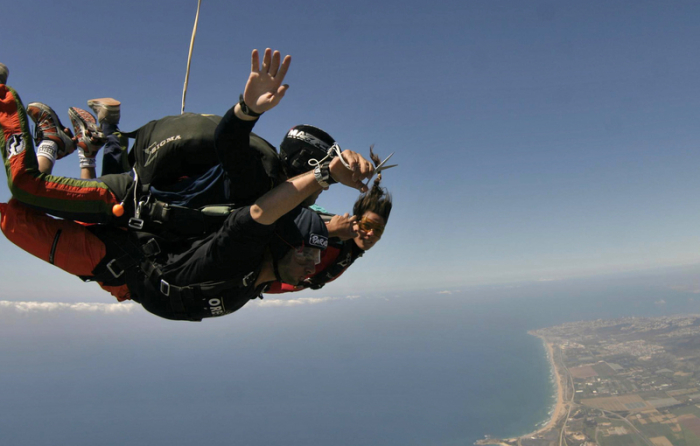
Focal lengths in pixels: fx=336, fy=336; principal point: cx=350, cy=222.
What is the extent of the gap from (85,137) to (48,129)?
0.74 feet

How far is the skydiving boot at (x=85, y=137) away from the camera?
87.0 inches

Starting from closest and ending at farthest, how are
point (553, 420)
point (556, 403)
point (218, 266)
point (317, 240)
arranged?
point (218, 266) → point (317, 240) → point (553, 420) → point (556, 403)

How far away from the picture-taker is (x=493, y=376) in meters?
75.1

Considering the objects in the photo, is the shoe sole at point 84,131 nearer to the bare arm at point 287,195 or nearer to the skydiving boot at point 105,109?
the skydiving boot at point 105,109

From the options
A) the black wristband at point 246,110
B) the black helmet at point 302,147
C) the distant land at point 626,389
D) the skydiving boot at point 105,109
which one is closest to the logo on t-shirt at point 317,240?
the black helmet at point 302,147

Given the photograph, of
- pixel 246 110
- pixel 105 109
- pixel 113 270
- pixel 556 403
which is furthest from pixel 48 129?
pixel 556 403

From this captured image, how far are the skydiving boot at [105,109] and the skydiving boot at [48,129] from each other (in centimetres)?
29

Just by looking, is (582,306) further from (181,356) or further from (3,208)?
(3,208)

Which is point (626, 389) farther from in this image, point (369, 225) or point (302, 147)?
point (302, 147)

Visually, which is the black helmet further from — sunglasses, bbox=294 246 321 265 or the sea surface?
the sea surface

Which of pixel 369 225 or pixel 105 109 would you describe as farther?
pixel 369 225

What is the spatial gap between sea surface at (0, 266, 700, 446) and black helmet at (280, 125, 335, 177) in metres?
58.1

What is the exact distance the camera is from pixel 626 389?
5478cm

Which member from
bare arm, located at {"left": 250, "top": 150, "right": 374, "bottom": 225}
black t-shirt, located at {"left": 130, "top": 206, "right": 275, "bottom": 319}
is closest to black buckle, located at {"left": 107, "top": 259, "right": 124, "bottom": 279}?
black t-shirt, located at {"left": 130, "top": 206, "right": 275, "bottom": 319}
